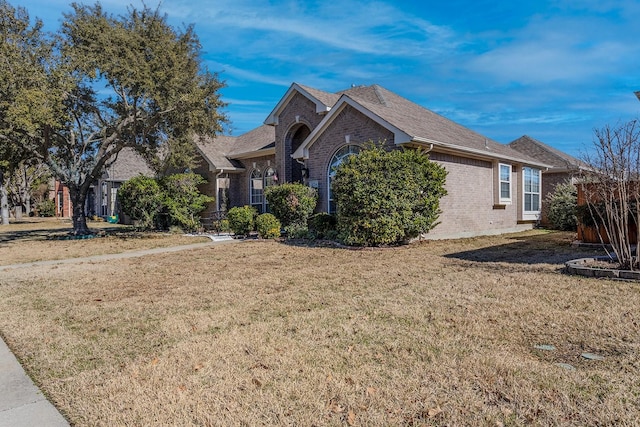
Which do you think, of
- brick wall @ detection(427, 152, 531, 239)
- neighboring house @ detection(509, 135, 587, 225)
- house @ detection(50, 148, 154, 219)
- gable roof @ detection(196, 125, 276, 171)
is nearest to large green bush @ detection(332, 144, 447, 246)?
brick wall @ detection(427, 152, 531, 239)

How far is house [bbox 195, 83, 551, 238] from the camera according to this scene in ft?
48.9

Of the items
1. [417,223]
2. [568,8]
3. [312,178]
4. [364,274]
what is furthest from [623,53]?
[364,274]

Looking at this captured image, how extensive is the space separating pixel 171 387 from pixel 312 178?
14.0 metres

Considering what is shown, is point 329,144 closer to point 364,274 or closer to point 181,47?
point 181,47

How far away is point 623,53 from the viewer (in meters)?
13.8

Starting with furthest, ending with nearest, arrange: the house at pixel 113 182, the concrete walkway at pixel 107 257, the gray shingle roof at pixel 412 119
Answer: the house at pixel 113 182, the gray shingle roof at pixel 412 119, the concrete walkway at pixel 107 257

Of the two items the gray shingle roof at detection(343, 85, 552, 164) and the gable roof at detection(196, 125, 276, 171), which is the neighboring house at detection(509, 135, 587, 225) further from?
the gable roof at detection(196, 125, 276, 171)

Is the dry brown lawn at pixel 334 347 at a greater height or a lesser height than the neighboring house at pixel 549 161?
lesser

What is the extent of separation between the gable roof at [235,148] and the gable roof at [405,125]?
4.98 m

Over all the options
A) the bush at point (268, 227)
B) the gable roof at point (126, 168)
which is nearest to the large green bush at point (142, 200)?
the bush at point (268, 227)

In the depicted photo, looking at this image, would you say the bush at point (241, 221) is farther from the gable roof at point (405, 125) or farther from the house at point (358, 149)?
the gable roof at point (405, 125)

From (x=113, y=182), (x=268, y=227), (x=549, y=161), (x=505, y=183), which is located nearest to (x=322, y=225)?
(x=268, y=227)

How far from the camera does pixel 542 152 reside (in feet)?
79.6

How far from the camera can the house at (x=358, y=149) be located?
14898mm
